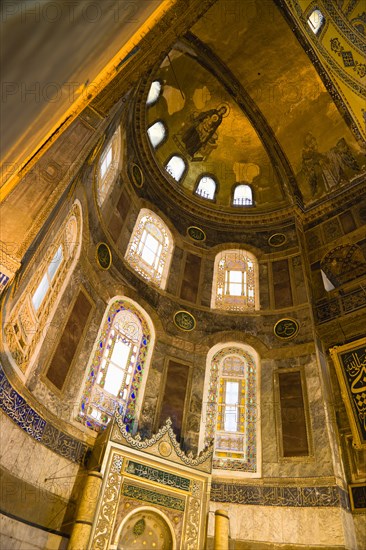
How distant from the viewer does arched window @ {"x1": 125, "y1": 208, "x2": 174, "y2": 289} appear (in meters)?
10.4

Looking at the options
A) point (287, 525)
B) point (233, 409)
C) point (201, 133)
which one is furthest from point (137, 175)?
point (287, 525)

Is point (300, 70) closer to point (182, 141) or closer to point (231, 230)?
point (182, 141)

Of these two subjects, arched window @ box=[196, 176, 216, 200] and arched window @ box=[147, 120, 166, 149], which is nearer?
arched window @ box=[147, 120, 166, 149]

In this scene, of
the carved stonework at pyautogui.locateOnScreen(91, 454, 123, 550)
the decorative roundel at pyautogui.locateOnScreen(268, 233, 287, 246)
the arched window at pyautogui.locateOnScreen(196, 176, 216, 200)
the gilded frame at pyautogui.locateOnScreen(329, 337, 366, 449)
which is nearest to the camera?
the carved stonework at pyautogui.locateOnScreen(91, 454, 123, 550)

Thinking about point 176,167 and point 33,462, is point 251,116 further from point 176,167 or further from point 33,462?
point 33,462

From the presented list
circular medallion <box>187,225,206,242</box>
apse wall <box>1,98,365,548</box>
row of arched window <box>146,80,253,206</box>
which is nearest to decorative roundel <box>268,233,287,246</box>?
apse wall <box>1,98,365,548</box>

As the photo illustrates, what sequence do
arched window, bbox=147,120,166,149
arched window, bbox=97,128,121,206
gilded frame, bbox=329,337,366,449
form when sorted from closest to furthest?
gilded frame, bbox=329,337,366,449 → arched window, bbox=97,128,121,206 → arched window, bbox=147,120,166,149

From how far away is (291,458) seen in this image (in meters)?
7.89

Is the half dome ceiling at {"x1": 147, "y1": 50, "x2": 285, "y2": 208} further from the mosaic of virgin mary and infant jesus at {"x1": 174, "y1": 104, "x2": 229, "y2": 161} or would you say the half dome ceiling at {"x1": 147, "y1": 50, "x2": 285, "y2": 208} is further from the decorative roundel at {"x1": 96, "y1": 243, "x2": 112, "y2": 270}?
the decorative roundel at {"x1": 96, "y1": 243, "x2": 112, "y2": 270}

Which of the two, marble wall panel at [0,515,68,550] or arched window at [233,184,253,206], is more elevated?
arched window at [233,184,253,206]

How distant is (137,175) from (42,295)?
5.53 meters

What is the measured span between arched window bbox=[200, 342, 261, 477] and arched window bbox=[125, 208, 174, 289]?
2499 mm

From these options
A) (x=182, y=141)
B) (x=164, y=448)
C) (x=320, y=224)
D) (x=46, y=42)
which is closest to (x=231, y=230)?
(x=320, y=224)

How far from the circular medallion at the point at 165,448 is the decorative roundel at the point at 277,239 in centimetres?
689
